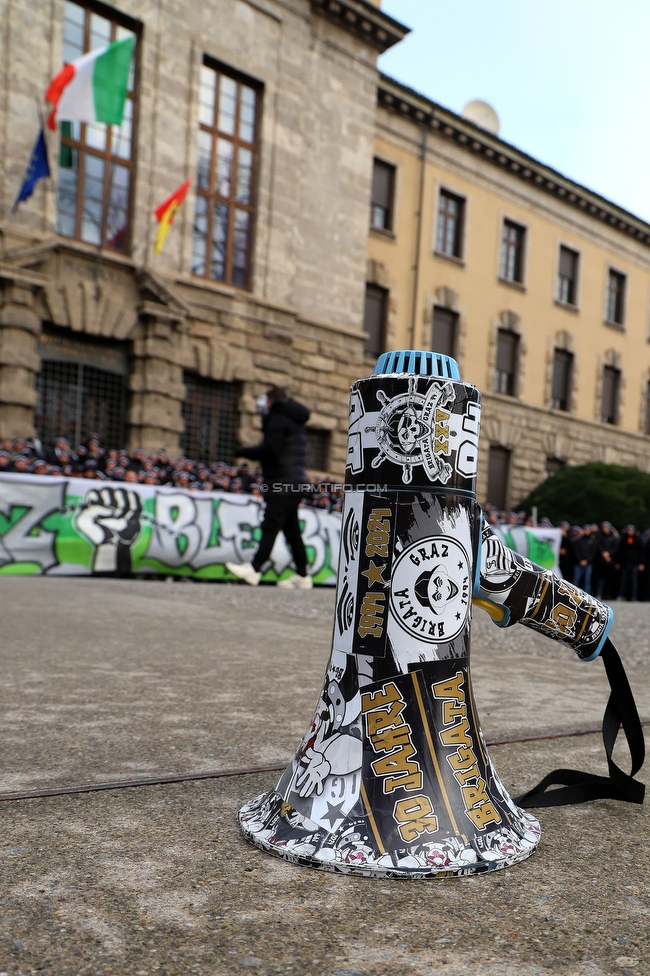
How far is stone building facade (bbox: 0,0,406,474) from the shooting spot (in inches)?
598

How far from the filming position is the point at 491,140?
2531 centimetres

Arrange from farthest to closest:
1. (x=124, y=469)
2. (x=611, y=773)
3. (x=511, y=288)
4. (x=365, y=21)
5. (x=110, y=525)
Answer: (x=511, y=288) < (x=365, y=21) < (x=124, y=469) < (x=110, y=525) < (x=611, y=773)

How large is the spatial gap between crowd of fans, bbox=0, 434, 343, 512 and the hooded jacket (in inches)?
114

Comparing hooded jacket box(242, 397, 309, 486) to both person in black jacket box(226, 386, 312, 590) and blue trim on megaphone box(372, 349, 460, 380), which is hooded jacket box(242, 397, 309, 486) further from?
blue trim on megaphone box(372, 349, 460, 380)

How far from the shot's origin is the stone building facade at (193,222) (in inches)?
598

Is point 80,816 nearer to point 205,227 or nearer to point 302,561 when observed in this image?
point 302,561

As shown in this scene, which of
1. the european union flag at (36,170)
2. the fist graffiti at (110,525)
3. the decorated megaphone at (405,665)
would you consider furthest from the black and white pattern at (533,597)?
the european union flag at (36,170)

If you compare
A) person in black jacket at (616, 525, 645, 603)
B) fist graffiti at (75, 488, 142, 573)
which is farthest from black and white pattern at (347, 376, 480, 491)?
person in black jacket at (616, 525, 645, 603)

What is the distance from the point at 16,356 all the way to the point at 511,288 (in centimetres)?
1677

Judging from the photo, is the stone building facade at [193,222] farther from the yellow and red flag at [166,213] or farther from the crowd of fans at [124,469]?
the crowd of fans at [124,469]

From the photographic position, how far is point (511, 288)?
87.6ft

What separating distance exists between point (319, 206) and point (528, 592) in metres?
19.0

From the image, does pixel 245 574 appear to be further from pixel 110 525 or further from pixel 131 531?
pixel 110 525

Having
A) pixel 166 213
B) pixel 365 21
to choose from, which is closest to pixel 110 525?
pixel 166 213
